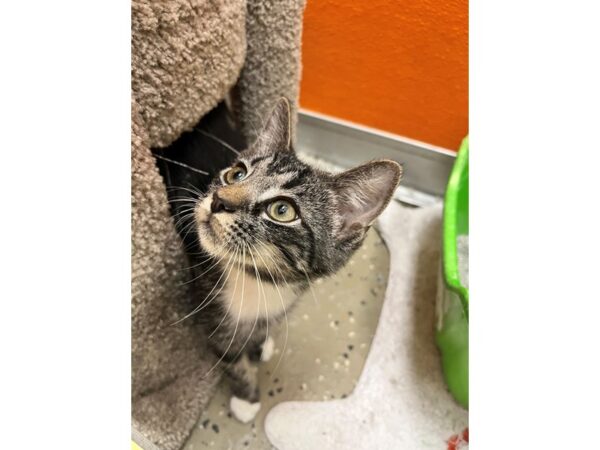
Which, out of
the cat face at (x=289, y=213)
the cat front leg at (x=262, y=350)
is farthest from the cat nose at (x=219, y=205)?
the cat front leg at (x=262, y=350)

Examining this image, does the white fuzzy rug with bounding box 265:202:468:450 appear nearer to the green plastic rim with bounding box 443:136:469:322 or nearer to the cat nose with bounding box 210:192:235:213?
the green plastic rim with bounding box 443:136:469:322

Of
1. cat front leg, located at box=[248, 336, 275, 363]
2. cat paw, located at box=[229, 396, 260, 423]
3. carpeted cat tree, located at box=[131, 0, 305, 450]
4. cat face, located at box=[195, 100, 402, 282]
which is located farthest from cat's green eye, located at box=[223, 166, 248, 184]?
cat paw, located at box=[229, 396, 260, 423]

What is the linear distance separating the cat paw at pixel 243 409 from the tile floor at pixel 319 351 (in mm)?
15

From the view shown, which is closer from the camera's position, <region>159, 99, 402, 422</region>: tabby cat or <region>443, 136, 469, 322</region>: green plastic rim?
<region>159, 99, 402, 422</region>: tabby cat

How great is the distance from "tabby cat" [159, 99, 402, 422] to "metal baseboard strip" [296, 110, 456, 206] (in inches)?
21.3

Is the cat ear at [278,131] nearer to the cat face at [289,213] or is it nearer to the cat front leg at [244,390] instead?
the cat face at [289,213]

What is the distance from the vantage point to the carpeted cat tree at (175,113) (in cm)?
73

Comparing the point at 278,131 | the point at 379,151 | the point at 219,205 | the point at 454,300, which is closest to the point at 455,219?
the point at 454,300

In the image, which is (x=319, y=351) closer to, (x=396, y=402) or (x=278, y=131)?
(x=396, y=402)

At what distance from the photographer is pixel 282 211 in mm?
771

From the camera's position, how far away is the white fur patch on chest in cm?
87

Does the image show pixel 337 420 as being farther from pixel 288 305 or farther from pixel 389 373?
pixel 288 305

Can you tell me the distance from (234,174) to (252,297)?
0.23 metres
